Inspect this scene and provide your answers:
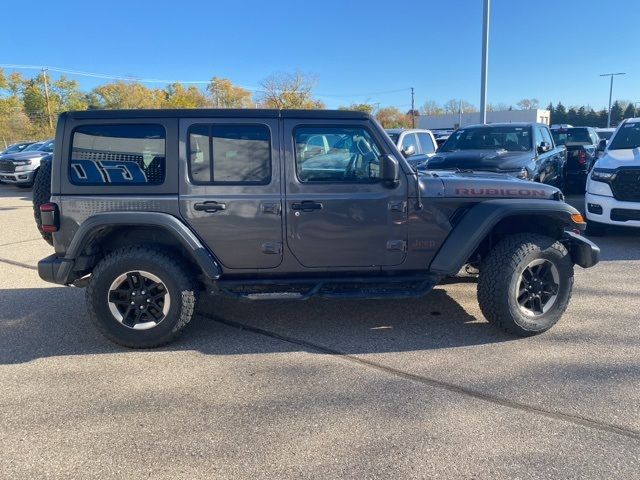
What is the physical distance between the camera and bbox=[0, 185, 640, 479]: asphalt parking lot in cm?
258

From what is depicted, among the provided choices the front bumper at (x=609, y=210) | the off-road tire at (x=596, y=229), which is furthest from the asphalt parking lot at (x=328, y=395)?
the off-road tire at (x=596, y=229)

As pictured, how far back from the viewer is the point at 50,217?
382 cm

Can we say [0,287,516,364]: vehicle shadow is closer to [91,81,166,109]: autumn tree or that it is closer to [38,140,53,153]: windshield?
[38,140,53,153]: windshield

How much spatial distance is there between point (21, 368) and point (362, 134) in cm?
318

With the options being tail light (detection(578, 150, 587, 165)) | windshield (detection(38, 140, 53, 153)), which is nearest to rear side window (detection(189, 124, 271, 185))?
tail light (detection(578, 150, 587, 165))

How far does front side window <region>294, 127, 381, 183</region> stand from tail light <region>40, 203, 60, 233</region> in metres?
1.91

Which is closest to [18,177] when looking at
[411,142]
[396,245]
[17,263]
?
[17,263]

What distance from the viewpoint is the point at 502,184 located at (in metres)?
4.16

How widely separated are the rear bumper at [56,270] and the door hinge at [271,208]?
1550mm

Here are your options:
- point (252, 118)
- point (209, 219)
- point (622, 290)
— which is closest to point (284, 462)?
point (209, 219)

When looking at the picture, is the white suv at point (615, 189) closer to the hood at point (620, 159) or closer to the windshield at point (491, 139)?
the hood at point (620, 159)

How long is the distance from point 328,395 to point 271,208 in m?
1.51

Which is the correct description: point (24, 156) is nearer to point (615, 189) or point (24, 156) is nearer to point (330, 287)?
point (330, 287)

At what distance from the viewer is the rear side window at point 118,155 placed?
3.86 meters
